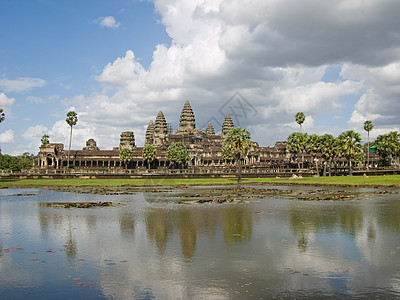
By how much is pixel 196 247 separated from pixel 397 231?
11177mm

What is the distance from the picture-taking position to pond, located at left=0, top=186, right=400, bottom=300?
38.9ft

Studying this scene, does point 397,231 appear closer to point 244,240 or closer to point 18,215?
point 244,240

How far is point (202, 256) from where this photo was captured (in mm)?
15789

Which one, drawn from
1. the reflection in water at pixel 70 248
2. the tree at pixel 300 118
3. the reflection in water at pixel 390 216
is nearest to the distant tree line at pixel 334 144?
the tree at pixel 300 118

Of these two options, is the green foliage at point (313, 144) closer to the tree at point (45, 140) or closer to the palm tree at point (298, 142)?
the palm tree at point (298, 142)

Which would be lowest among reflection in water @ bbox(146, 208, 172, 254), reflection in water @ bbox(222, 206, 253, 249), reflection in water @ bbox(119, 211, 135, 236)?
reflection in water @ bbox(119, 211, 135, 236)

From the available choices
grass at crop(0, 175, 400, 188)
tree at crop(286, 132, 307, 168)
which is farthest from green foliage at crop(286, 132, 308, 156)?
grass at crop(0, 175, 400, 188)

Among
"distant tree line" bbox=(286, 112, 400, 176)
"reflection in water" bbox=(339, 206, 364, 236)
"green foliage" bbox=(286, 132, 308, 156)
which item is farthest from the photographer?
"green foliage" bbox=(286, 132, 308, 156)

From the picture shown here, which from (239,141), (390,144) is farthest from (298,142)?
(239,141)

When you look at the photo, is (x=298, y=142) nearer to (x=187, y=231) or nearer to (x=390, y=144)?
(x=390, y=144)

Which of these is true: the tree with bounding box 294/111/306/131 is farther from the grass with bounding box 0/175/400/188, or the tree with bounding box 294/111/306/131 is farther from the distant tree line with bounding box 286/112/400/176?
the grass with bounding box 0/175/400/188

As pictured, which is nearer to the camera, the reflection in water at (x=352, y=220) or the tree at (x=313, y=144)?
the reflection in water at (x=352, y=220)

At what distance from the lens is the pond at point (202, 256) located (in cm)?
1187

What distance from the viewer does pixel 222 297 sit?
440 inches
